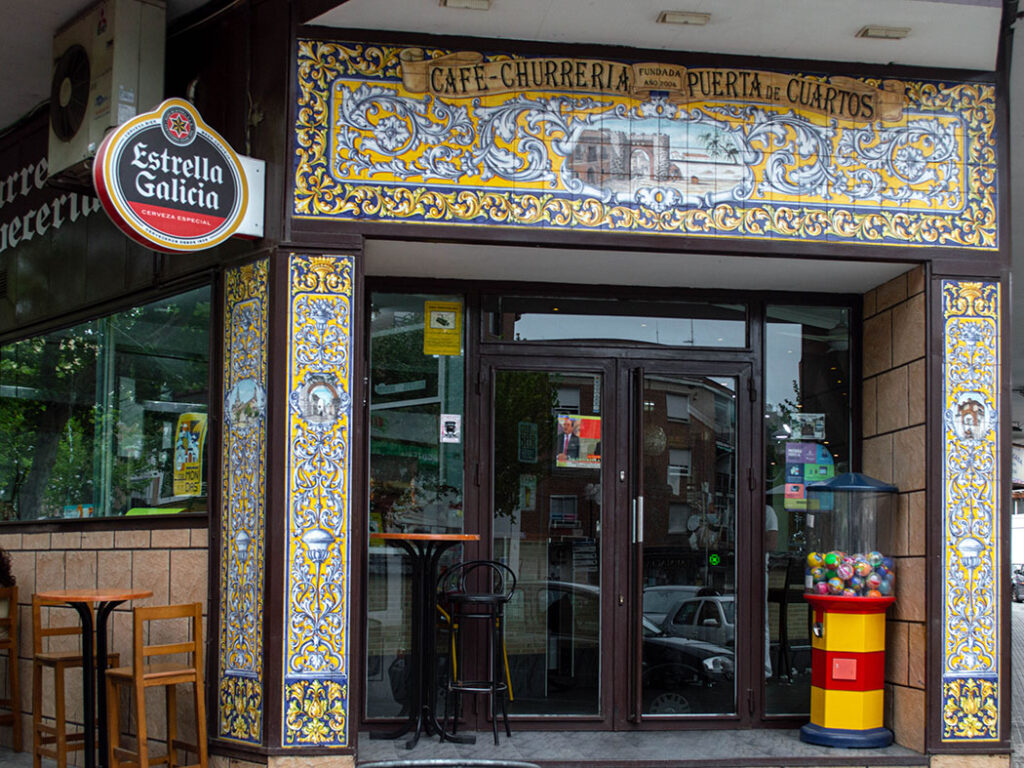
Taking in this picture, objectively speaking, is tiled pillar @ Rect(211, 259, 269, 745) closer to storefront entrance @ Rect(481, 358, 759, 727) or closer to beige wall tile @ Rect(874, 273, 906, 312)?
storefront entrance @ Rect(481, 358, 759, 727)

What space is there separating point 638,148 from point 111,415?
377 cm

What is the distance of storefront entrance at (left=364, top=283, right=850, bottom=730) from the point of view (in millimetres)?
7129

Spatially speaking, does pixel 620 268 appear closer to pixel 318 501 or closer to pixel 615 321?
pixel 615 321

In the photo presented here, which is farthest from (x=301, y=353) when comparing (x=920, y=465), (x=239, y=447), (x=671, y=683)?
(x=920, y=465)

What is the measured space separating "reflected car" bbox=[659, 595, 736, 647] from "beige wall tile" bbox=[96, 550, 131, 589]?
3263mm

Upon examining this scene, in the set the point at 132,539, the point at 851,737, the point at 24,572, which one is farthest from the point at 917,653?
the point at 24,572

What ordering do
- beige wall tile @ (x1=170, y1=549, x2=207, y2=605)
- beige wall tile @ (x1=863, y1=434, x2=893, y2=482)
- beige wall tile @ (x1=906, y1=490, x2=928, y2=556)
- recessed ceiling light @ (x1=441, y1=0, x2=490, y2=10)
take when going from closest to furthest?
1. recessed ceiling light @ (x1=441, y1=0, x2=490, y2=10)
2. beige wall tile @ (x1=170, y1=549, x2=207, y2=605)
3. beige wall tile @ (x1=906, y1=490, x2=928, y2=556)
4. beige wall tile @ (x1=863, y1=434, x2=893, y2=482)

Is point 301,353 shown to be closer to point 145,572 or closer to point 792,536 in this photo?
point 145,572

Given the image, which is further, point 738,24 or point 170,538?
point 170,538

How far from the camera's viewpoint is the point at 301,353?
6.20 meters

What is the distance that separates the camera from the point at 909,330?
6.92 m

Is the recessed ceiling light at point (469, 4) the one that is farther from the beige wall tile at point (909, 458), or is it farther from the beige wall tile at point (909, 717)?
the beige wall tile at point (909, 717)

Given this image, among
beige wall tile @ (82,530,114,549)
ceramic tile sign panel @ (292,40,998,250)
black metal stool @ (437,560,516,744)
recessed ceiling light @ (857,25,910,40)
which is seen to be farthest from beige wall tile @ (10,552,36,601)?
recessed ceiling light @ (857,25,910,40)

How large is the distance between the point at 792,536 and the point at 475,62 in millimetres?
3482
